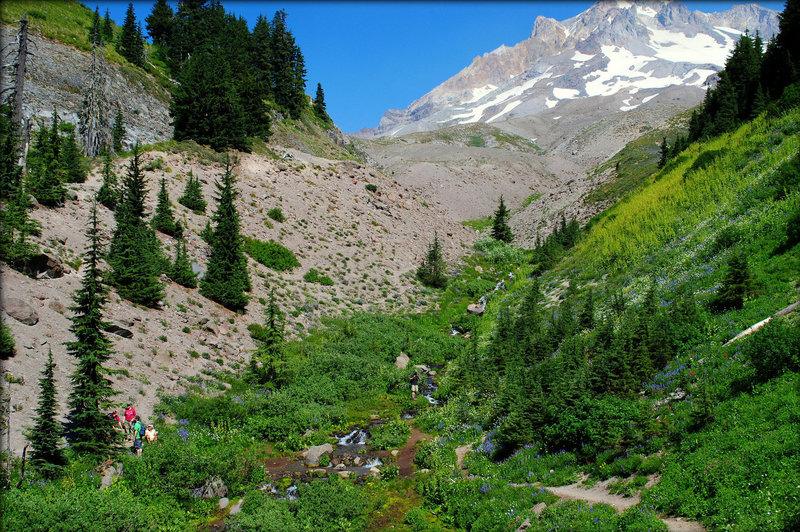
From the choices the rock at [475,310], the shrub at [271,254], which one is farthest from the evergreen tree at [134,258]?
the rock at [475,310]

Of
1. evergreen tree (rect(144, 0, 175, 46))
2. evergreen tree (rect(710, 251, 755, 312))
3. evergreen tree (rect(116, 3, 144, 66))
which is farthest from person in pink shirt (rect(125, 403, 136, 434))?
evergreen tree (rect(144, 0, 175, 46))

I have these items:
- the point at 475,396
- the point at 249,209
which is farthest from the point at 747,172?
the point at 249,209

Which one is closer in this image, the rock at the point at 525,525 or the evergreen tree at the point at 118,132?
the rock at the point at 525,525

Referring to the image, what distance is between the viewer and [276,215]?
142ft

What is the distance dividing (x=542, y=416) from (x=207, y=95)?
47778 millimetres

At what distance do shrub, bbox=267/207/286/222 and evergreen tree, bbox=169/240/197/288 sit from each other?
14080 mm

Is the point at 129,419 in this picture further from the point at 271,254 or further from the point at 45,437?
the point at 271,254

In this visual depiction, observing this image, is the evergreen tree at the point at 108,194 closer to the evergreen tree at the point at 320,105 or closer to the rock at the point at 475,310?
the rock at the point at 475,310

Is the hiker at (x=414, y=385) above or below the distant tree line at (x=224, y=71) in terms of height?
below

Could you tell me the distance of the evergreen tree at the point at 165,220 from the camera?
3172 cm

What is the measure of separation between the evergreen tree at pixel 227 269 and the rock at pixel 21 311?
31.6ft

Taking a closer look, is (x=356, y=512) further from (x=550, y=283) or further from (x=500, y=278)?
(x=500, y=278)

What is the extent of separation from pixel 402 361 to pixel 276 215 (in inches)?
808

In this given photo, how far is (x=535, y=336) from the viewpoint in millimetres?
24781
